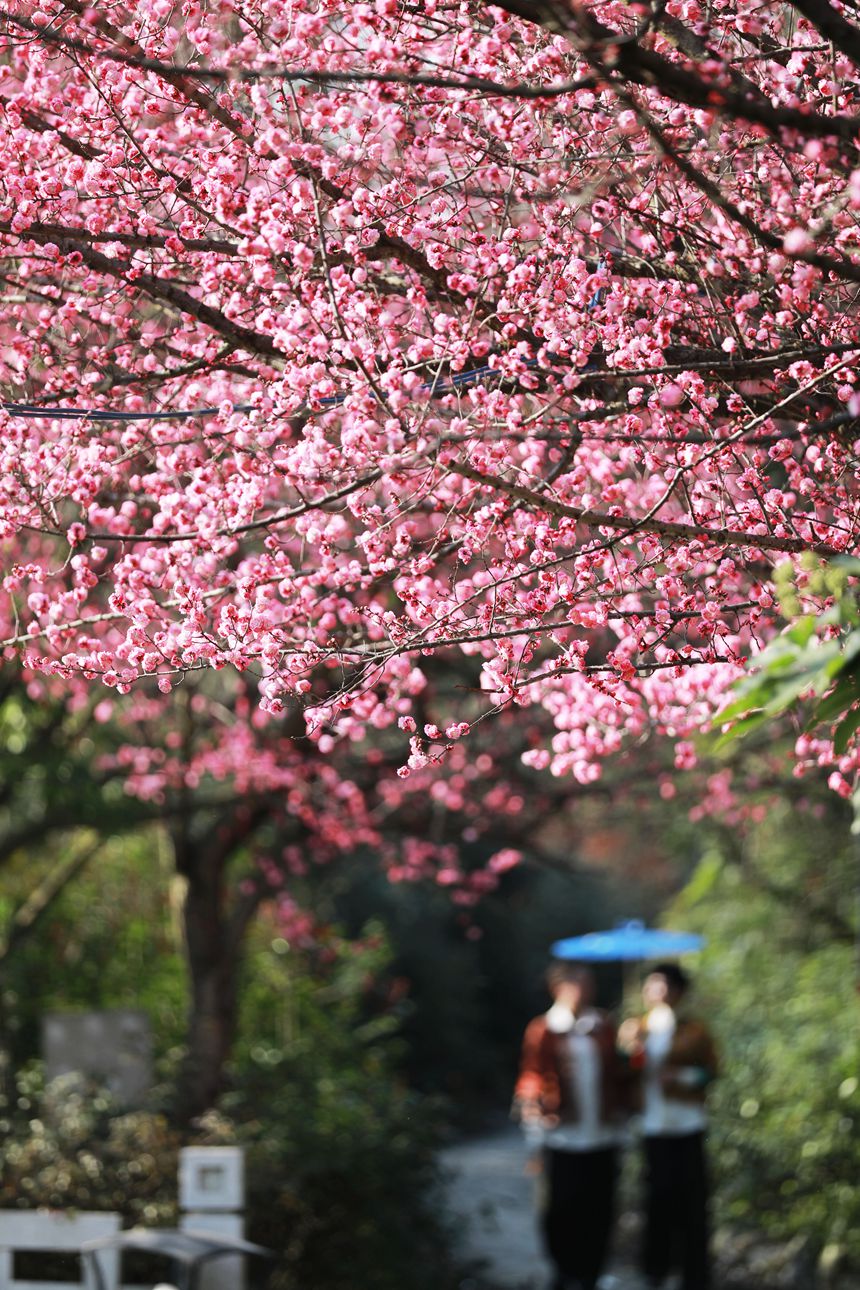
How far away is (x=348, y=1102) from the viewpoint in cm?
959

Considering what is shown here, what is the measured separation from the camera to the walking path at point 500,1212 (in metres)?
10.5

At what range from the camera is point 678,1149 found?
939 cm

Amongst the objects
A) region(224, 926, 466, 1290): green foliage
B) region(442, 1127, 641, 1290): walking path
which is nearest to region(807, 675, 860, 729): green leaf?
region(224, 926, 466, 1290): green foliage

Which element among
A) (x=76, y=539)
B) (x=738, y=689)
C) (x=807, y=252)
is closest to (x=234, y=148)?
(x=76, y=539)

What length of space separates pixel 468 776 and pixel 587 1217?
2.83 metres

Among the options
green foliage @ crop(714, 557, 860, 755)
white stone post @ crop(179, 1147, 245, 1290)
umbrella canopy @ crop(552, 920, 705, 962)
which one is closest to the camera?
green foliage @ crop(714, 557, 860, 755)

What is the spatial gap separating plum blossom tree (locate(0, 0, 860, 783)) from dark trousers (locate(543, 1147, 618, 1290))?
504cm

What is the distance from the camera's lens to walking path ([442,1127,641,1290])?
1049 centimetres

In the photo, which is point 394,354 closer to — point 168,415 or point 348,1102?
point 168,415

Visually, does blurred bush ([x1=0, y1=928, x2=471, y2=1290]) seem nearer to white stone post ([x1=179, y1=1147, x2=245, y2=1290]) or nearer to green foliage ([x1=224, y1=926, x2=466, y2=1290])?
green foliage ([x1=224, y1=926, x2=466, y2=1290])

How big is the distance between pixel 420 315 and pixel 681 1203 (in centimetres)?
645

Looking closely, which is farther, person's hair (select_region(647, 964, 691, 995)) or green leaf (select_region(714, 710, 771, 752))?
person's hair (select_region(647, 964, 691, 995))

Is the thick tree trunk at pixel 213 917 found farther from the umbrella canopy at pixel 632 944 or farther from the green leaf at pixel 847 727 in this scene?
the green leaf at pixel 847 727

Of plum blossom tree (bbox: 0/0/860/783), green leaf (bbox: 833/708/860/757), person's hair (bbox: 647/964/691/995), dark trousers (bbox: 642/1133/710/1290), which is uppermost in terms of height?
plum blossom tree (bbox: 0/0/860/783)
